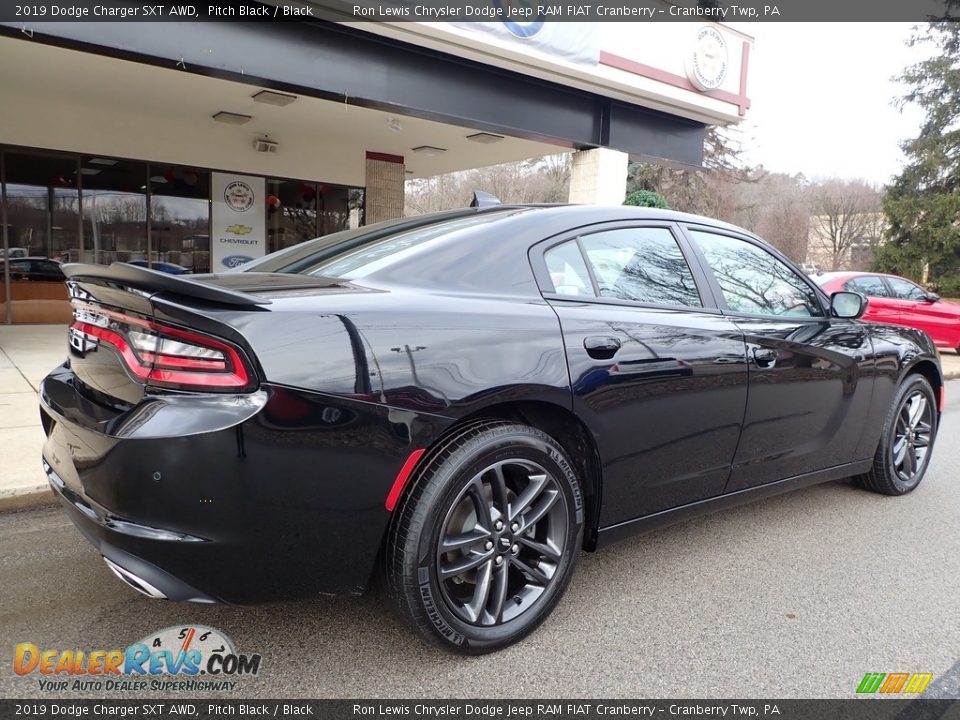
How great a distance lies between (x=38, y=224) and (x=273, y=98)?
4641 mm

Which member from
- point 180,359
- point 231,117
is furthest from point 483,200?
point 231,117

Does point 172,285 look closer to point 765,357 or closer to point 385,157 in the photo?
point 765,357

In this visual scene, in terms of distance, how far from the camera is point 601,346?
246 cm

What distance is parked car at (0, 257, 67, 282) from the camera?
10219 mm

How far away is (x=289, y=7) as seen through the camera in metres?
6.70

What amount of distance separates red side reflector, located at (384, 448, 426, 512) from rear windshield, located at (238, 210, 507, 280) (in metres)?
0.68

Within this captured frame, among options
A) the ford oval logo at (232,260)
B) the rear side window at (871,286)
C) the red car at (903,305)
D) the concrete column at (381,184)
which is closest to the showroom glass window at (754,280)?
the red car at (903,305)

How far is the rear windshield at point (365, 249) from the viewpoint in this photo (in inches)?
96.1

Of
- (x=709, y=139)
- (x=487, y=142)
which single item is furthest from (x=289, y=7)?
(x=709, y=139)

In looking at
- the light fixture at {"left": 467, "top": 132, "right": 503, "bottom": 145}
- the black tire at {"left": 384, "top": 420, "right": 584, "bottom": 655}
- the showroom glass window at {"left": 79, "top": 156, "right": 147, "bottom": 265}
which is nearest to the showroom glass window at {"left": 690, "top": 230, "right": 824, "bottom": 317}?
the black tire at {"left": 384, "top": 420, "right": 584, "bottom": 655}

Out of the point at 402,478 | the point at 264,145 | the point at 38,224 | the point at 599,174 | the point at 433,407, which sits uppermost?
the point at 264,145

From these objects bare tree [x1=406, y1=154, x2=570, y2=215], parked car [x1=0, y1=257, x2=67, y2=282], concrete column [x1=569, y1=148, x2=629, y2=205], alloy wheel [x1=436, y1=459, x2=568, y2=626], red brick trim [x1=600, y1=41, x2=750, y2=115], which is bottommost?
alloy wheel [x1=436, y1=459, x2=568, y2=626]

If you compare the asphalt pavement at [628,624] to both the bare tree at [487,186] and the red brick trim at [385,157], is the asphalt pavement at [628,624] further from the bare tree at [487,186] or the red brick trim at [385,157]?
the bare tree at [487,186]

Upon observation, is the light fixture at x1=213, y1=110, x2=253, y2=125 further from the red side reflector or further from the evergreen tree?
the evergreen tree
